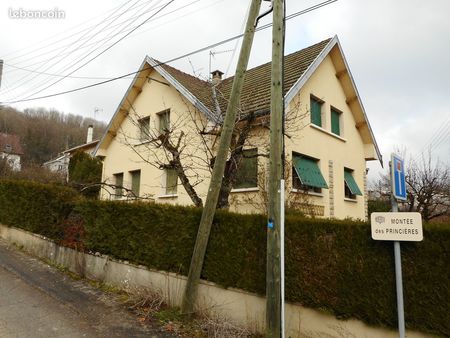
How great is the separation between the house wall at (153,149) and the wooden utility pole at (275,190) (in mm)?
6776

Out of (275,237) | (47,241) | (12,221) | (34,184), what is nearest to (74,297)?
(47,241)

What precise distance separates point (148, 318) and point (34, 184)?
25.3ft

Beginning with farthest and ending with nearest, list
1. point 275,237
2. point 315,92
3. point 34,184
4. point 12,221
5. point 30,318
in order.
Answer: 1. point 315,92
2. point 12,221
3. point 34,184
4. point 30,318
5. point 275,237

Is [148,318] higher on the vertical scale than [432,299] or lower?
lower

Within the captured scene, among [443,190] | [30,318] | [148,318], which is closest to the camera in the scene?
[30,318]

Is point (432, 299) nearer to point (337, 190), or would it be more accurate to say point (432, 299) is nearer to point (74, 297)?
point (74, 297)

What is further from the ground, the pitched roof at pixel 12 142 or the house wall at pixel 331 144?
the pitched roof at pixel 12 142

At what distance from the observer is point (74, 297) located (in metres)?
6.77

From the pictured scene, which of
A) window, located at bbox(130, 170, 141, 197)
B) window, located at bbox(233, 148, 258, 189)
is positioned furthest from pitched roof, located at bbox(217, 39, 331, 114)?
window, located at bbox(130, 170, 141, 197)

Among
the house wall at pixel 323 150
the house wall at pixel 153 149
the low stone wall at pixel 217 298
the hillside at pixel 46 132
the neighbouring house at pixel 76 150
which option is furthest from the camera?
the hillside at pixel 46 132

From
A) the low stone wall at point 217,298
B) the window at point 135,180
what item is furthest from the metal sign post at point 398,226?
the window at point 135,180

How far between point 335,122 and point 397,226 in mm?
11334

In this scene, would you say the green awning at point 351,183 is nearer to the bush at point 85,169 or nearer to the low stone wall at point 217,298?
the low stone wall at point 217,298

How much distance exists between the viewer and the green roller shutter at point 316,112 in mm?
13070
